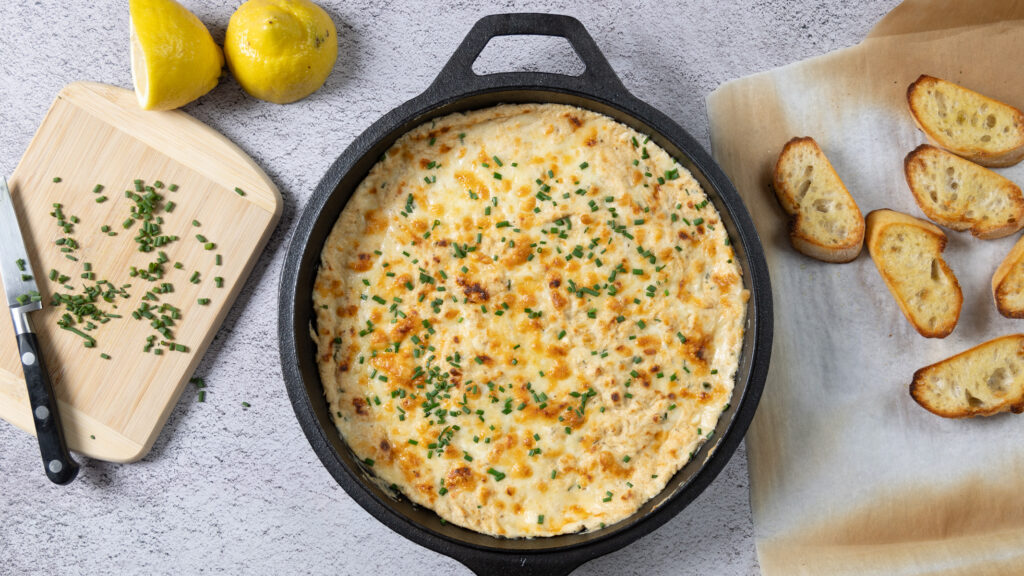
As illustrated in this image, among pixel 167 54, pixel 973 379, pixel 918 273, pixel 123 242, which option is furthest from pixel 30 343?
pixel 973 379

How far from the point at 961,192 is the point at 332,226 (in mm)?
2247

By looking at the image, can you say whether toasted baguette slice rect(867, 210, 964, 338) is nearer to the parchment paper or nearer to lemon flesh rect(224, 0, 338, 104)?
the parchment paper

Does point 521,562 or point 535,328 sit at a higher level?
point 535,328

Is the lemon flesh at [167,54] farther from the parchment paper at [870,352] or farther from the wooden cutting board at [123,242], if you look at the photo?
the parchment paper at [870,352]

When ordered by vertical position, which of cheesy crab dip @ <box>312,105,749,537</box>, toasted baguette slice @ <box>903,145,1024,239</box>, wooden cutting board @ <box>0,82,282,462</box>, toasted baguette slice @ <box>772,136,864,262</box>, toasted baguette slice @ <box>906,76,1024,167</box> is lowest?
wooden cutting board @ <box>0,82,282,462</box>

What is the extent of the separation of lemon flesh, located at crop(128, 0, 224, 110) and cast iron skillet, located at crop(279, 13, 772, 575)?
2.31ft

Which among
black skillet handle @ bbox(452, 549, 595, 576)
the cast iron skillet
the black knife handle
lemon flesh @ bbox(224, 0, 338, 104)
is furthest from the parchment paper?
the black knife handle

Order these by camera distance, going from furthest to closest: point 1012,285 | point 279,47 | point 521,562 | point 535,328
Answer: point 1012,285 → point 279,47 → point 535,328 → point 521,562

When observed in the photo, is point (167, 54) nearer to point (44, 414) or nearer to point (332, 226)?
point (332, 226)

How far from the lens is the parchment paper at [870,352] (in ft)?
8.54

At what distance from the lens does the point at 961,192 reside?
103 inches

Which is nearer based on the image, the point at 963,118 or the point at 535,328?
the point at 535,328

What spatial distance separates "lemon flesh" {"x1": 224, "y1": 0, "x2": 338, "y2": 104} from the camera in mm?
2486

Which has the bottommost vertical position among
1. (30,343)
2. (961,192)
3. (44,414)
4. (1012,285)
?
(44,414)
